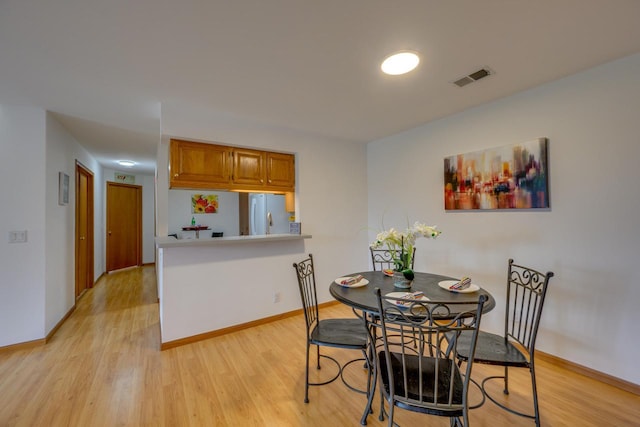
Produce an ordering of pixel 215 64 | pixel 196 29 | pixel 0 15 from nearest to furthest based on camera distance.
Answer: pixel 0 15 → pixel 196 29 → pixel 215 64

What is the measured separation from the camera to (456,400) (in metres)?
1.23

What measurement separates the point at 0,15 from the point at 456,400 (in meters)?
3.00

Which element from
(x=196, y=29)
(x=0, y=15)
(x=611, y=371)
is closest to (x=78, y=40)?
(x=0, y=15)

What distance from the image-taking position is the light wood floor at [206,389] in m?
1.70

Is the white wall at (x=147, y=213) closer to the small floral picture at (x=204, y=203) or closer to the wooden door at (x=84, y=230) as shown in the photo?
the wooden door at (x=84, y=230)

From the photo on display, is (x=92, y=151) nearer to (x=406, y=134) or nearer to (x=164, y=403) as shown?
(x=164, y=403)

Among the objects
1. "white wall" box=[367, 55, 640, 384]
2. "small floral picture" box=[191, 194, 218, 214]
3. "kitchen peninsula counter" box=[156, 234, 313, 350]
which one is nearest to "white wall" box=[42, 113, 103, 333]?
"kitchen peninsula counter" box=[156, 234, 313, 350]

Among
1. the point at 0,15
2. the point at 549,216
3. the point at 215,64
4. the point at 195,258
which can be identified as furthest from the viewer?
the point at 195,258

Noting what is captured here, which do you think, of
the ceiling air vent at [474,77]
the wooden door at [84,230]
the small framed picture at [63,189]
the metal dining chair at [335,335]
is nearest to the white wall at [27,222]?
the small framed picture at [63,189]

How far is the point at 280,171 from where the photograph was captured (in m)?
3.42

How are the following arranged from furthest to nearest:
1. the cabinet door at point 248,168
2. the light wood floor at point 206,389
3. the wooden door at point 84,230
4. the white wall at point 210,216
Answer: the white wall at point 210,216 → the wooden door at point 84,230 → the cabinet door at point 248,168 → the light wood floor at point 206,389

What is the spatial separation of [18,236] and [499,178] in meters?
4.60

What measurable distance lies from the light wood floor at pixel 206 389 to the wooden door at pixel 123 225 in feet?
11.4

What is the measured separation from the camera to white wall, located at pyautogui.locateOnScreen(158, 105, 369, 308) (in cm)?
286
